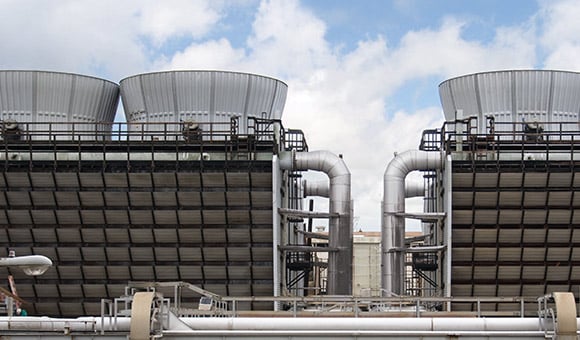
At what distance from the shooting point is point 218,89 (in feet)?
153

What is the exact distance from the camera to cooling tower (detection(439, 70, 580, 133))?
47.1m

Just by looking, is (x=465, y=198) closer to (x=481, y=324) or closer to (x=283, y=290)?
(x=283, y=290)

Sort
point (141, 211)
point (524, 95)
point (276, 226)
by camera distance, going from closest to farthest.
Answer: point (276, 226) < point (141, 211) < point (524, 95)

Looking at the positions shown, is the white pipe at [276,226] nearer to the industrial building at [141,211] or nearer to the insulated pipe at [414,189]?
the industrial building at [141,211]

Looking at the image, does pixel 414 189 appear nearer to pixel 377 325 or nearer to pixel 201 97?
pixel 201 97

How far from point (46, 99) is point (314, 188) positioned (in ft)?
62.0

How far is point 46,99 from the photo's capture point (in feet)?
156

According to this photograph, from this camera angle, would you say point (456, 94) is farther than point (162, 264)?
Yes

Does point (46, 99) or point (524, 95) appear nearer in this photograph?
point (524, 95)

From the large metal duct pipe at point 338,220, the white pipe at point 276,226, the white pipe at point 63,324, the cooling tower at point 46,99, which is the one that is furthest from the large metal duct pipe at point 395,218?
the white pipe at point 63,324

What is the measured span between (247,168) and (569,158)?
1626 cm

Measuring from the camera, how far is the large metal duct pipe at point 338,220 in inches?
1753

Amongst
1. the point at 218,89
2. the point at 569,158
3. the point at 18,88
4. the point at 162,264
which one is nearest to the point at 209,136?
the point at 218,89

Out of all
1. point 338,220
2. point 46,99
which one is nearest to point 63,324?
point 338,220
